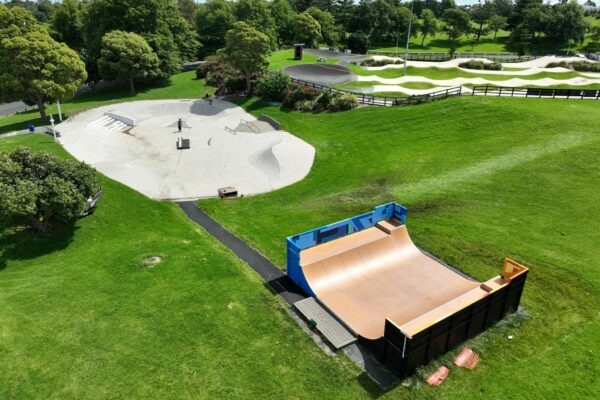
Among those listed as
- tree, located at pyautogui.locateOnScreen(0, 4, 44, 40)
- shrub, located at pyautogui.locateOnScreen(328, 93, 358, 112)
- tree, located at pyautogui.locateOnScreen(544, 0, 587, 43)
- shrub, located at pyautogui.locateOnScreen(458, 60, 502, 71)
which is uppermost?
tree, located at pyautogui.locateOnScreen(544, 0, 587, 43)

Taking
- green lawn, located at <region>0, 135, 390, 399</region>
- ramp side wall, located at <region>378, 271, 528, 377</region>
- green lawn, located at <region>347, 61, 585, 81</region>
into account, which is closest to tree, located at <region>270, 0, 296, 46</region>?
green lawn, located at <region>347, 61, 585, 81</region>

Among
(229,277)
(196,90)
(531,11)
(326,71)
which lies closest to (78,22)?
(196,90)

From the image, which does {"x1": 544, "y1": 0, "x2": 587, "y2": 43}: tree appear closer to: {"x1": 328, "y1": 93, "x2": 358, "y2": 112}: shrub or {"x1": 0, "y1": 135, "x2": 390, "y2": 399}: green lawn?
{"x1": 328, "y1": 93, "x2": 358, "y2": 112}: shrub

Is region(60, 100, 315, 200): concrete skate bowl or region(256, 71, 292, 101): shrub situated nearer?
region(60, 100, 315, 200): concrete skate bowl

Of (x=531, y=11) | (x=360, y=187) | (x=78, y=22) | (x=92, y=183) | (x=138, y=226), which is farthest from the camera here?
(x=531, y=11)

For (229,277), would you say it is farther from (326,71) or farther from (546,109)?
(326,71)

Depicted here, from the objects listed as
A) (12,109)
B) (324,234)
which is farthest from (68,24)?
(324,234)
